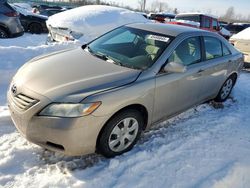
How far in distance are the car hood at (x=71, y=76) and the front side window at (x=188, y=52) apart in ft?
2.48

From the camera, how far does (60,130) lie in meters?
3.00

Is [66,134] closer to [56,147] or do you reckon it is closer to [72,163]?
[56,147]

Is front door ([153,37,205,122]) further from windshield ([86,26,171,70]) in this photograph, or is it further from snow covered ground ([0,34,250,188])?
snow covered ground ([0,34,250,188])

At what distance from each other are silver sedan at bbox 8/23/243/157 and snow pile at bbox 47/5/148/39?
12.8ft

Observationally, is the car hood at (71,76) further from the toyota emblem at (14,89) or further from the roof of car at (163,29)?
the roof of car at (163,29)

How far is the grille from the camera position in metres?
3.11

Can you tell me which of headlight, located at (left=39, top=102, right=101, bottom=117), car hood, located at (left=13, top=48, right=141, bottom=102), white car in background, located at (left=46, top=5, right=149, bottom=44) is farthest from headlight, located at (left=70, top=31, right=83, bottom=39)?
headlight, located at (left=39, top=102, right=101, bottom=117)

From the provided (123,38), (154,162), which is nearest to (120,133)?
(154,162)

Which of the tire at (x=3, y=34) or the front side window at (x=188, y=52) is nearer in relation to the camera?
the front side window at (x=188, y=52)

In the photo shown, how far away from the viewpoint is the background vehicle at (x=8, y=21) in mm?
9078

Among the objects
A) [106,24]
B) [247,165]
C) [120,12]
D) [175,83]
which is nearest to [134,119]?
[175,83]

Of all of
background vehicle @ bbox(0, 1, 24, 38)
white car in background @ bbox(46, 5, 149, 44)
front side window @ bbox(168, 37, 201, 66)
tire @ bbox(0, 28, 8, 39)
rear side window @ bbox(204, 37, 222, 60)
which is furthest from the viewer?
tire @ bbox(0, 28, 8, 39)

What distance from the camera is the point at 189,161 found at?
369 centimetres

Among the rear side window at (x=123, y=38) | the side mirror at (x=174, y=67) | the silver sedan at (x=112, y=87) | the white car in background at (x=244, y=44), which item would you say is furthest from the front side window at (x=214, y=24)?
the side mirror at (x=174, y=67)
